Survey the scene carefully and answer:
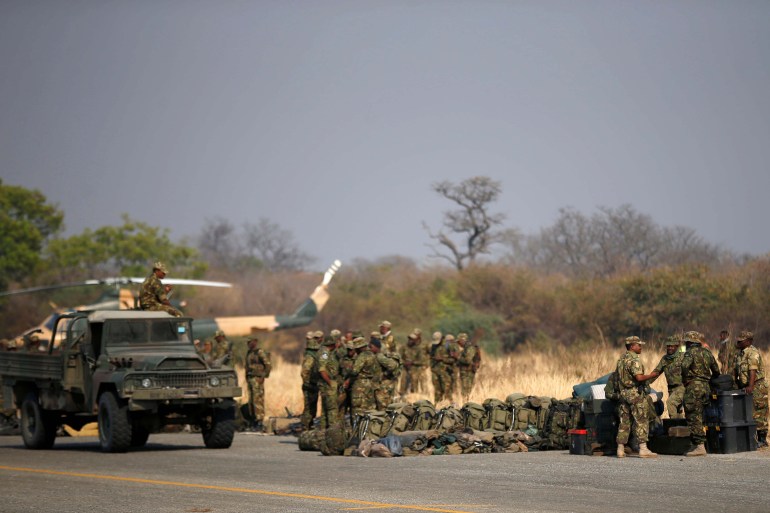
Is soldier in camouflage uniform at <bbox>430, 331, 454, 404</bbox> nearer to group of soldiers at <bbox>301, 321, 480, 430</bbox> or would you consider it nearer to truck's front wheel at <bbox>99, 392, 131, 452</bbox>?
group of soldiers at <bbox>301, 321, 480, 430</bbox>

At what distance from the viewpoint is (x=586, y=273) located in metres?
59.2

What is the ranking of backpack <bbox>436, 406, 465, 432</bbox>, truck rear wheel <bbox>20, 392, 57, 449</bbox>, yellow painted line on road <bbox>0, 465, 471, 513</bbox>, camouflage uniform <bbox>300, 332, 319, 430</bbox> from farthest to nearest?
camouflage uniform <bbox>300, 332, 319, 430</bbox>
truck rear wheel <bbox>20, 392, 57, 449</bbox>
backpack <bbox>436, 406, 465, 432</bbox>
yellow painted line on road <bbox>0, 465, 471, 513</bbox>

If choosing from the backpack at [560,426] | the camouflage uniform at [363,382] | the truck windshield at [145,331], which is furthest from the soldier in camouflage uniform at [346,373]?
the backpack at [560,426]

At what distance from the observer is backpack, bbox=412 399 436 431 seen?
20.3 metres

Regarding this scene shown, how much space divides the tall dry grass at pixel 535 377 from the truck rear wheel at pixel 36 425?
21.1 ft

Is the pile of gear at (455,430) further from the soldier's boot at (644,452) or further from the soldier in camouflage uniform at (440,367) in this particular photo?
the soldier in camouflage uniform at (440,367)

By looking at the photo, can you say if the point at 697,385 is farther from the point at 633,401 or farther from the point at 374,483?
the point at 374,483

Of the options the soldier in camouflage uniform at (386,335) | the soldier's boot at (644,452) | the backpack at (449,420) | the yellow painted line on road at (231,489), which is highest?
the soldier in camouflage uniform at (386,335)

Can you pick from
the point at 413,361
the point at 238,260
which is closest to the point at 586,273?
the point at 413,361

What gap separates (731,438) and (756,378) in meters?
1.37

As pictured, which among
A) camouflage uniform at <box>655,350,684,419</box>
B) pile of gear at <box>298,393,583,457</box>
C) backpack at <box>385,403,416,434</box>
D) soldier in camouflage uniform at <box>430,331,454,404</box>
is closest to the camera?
camouflage uniform at <box>655,350,684,419</box>

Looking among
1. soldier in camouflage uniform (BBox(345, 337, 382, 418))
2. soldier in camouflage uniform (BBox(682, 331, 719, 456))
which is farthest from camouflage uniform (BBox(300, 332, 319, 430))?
soldier in camouflage uniform (BBox(682, 331, 719, 456))

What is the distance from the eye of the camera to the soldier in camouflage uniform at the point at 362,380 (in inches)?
809

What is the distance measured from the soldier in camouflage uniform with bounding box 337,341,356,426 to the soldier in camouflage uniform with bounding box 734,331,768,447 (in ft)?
19.9
